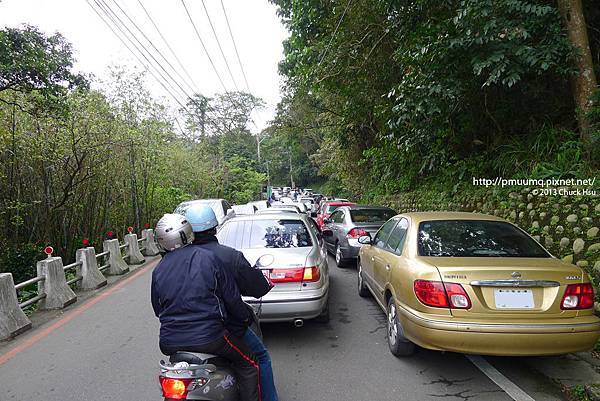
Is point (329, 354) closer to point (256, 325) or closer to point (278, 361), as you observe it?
point (278, 361)

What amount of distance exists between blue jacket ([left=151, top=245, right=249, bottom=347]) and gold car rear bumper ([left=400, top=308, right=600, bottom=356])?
1847 millimetres

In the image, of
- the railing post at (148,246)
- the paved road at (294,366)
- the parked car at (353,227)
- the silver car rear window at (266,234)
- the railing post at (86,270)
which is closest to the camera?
the paved road at (294,366)

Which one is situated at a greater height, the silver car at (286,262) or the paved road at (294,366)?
the silver car at (286,262)

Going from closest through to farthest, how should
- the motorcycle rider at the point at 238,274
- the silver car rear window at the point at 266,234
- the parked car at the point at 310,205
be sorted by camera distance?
the motorcycle rider at the point at 238,274
the silver car rear window at the point at 266,234
the parked car at the point at 310,205

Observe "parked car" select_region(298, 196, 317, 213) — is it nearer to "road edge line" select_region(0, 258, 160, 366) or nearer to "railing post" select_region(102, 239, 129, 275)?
"railing post" select_region(102, 239, 129, 275)

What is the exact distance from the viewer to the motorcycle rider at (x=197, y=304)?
2.10 metres

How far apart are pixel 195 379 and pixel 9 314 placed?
178 inches

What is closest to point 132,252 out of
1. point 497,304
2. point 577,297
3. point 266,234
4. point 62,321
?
point 62,321

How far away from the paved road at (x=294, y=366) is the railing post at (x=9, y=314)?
182 mm

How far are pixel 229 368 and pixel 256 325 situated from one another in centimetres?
53

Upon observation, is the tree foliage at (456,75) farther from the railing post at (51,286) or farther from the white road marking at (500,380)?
the railing post at (51,286)

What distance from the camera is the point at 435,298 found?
3127 millimetres

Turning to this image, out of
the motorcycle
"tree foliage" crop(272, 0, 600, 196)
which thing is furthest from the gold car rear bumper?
"tree foliage" crop(272, 0, 600, 196)

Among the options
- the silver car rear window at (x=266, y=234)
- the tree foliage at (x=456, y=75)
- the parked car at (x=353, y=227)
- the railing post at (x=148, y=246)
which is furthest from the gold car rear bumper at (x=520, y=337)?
the railing post at (x=148, y=246)
